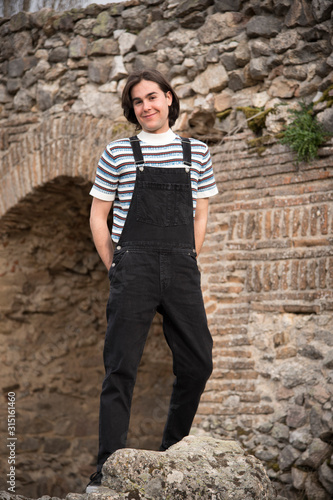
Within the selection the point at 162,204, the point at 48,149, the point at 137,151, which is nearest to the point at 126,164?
the point at 137,151

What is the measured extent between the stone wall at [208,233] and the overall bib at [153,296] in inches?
67.0

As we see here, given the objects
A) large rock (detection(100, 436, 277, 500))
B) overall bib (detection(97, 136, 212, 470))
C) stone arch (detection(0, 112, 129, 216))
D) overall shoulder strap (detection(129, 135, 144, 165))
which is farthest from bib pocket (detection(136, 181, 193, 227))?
stone arch (detection(0, 112, 129, 216))

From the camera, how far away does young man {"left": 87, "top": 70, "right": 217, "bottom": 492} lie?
9.09 feet

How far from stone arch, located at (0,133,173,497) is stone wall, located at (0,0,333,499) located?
16 millimetres

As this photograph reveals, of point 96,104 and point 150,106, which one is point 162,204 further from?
point 96,104

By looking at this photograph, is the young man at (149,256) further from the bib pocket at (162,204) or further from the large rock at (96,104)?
the large rock at (96,104)

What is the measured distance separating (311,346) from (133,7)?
3490mm

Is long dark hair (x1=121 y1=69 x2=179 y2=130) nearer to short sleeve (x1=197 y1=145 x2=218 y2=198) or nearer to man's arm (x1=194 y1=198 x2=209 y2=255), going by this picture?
short sleeve (x1=197 y1=145 x2=218 y2=198)

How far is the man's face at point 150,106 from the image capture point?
296 cm

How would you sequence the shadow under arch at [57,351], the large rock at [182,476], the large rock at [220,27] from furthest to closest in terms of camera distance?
the shadow under arch at [57,351], the large rock at [220,27], the large rock at [182,476]

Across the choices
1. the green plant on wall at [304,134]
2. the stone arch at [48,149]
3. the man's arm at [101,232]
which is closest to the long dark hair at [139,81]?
the man's arm at [101,232]

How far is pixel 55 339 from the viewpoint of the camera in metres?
7.57

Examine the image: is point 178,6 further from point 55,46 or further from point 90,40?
point 55,46

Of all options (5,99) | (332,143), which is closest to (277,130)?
(332,143)
